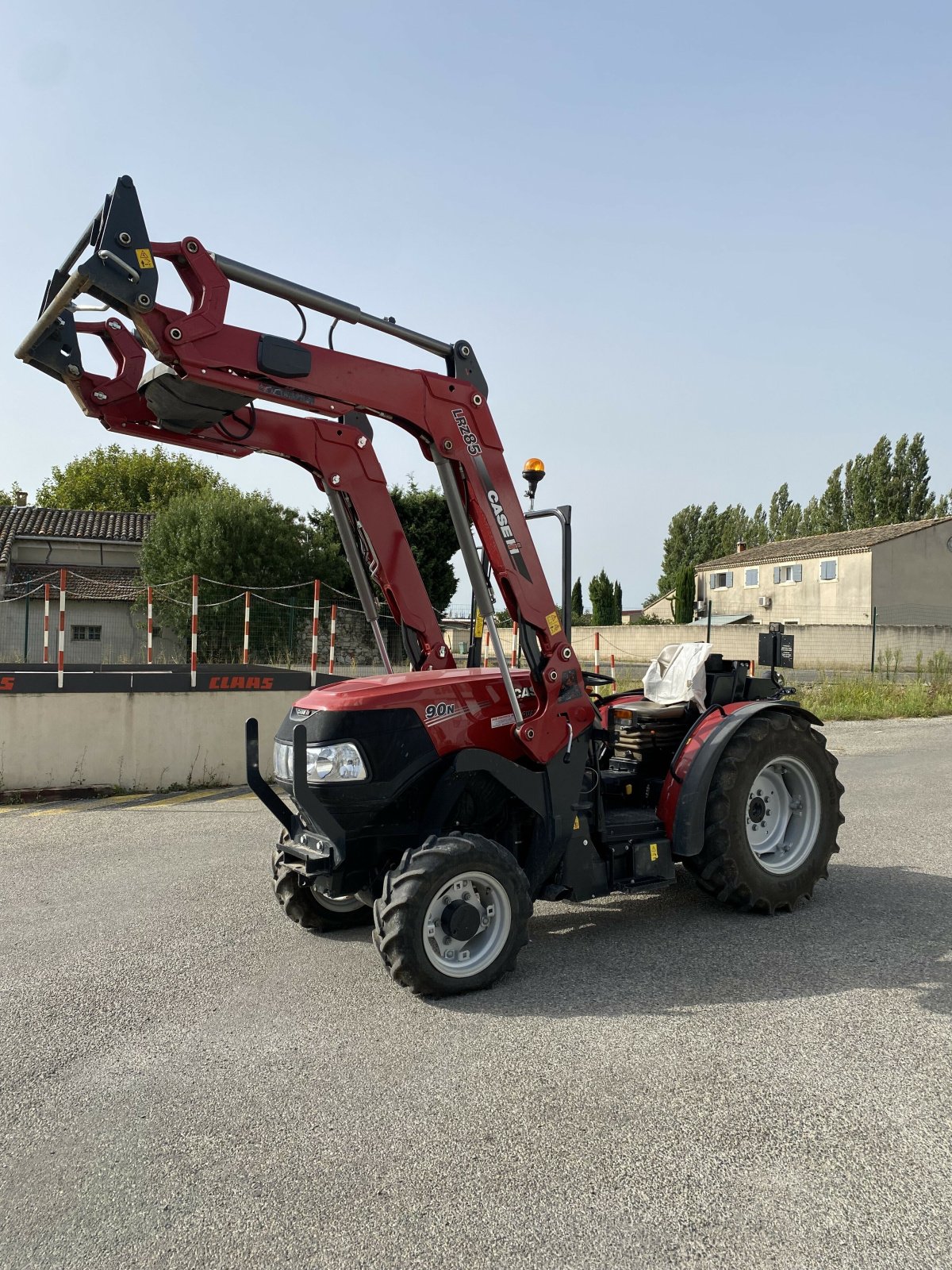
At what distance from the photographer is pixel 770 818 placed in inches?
230

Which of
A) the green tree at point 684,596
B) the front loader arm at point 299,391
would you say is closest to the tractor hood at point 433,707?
the front loader arm at point 299,391

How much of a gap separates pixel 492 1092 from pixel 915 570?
43.9m

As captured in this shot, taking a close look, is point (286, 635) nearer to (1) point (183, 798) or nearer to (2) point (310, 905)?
(1) point (183, 798)

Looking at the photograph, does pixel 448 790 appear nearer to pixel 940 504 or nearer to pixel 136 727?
pixel 136 727

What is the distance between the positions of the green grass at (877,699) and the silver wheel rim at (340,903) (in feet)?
43.2

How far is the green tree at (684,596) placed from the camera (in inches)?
1992

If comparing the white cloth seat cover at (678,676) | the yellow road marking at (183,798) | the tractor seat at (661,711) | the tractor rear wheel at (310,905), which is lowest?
the yellow road marking at (183,798)

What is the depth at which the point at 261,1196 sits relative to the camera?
9.25 feet

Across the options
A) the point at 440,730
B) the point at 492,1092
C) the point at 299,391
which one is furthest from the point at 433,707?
the point at 492,1092

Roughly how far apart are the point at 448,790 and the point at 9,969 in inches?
94.1

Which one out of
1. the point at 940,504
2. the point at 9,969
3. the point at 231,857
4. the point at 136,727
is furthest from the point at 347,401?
the point at 940,504

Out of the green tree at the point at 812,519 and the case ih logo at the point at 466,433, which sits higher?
the green tree at the point at 812,519

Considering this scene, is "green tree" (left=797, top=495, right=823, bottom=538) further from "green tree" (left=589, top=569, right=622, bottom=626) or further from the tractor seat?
the tractor seat

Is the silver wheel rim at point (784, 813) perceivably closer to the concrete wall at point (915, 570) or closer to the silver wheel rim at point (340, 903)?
the silver wheel rim at point (340, 903)
